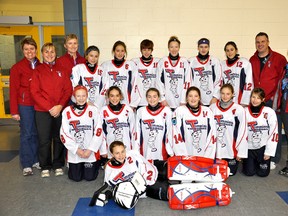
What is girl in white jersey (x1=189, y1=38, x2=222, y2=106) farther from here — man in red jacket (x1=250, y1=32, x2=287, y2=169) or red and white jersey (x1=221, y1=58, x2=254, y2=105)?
man in red jacket (x1=250, y1=32, x2=287, y2=169)

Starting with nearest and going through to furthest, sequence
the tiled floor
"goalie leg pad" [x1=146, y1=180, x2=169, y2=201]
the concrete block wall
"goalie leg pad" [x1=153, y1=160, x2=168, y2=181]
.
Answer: the tiled floor, "goalie leg pad" [x1=146, y1=180, x2=169, y2=201], "goalie leg pad" [x1=153, y1=160, x2=168, y2=181], the concrete block wall

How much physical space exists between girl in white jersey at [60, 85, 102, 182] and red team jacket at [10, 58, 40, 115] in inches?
19.9

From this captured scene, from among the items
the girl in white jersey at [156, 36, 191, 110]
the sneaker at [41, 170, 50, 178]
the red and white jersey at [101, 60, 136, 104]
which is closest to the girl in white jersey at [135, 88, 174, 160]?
the girl in white jersey at [156, 36, 191, 110]

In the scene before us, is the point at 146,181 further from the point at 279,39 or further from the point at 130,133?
the point at 279,39

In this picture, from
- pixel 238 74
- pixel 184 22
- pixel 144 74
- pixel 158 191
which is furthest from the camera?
pixel 184 22

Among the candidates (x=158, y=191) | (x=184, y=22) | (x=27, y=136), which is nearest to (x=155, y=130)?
(x=158, y=191)

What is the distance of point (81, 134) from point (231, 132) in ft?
5.72

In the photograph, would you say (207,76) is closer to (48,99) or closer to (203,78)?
(203,78)

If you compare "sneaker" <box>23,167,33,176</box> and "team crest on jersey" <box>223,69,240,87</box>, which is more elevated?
"team crest on jersey" <box>223,69,240,87</box>

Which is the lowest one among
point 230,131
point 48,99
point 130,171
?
point 130,171

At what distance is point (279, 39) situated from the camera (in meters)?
4.50

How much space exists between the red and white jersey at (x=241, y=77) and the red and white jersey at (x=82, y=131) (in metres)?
1.79

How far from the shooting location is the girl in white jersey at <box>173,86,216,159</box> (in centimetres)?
303

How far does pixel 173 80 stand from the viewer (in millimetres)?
3514
